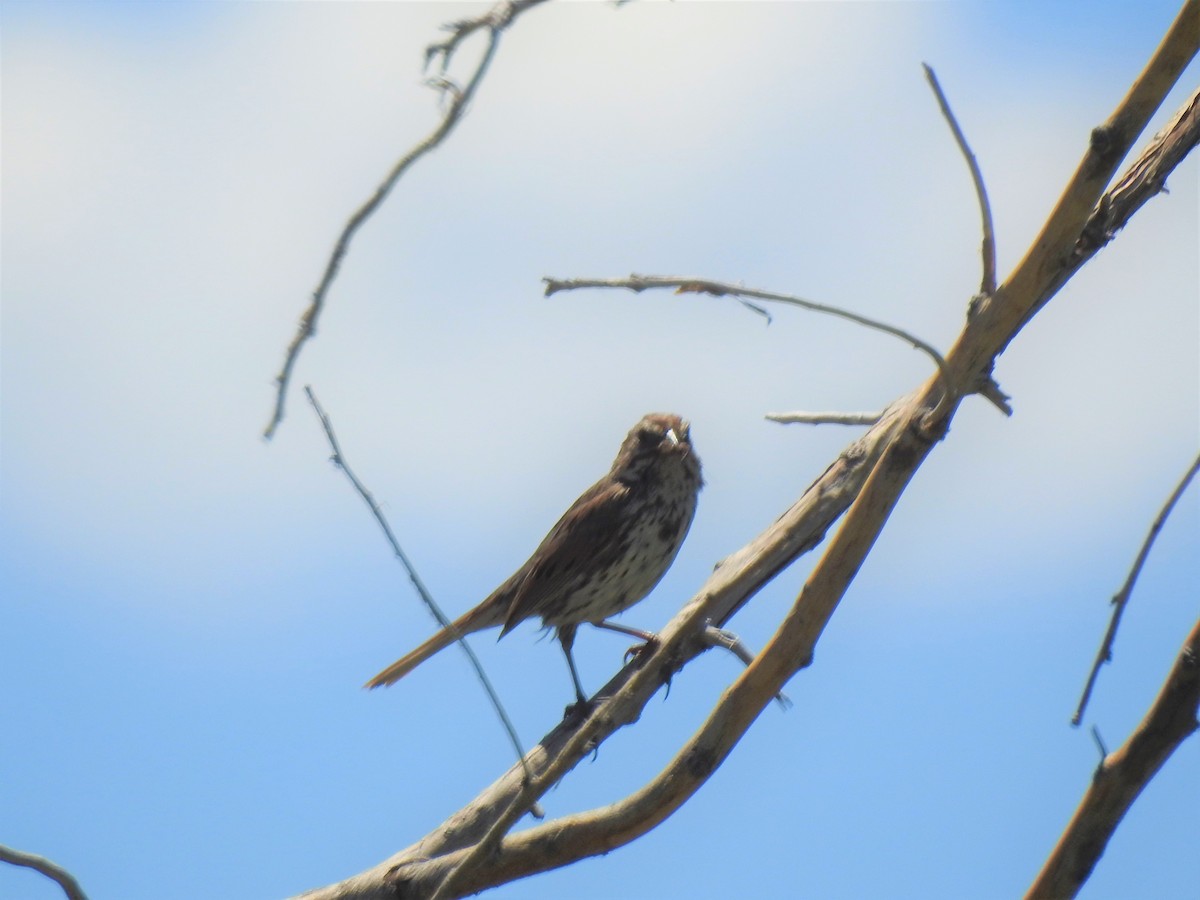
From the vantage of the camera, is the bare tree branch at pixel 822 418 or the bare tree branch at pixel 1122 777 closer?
the bare tree branch at pixel 1122 777

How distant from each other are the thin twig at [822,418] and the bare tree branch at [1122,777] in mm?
1552

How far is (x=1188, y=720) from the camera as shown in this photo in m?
3.94

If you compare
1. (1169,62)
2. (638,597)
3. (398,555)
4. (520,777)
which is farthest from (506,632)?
(1169,62)

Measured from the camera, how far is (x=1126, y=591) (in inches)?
149

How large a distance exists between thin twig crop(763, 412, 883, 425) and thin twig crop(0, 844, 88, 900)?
2627 mm

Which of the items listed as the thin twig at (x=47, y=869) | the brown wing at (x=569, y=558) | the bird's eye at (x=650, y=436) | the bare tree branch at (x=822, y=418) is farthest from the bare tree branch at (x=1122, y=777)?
the bird's eye at (x=650, y=436)

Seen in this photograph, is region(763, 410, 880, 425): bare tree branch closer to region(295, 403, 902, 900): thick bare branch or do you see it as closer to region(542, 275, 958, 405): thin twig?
region(295, 403, 902, 900): thick bare branch

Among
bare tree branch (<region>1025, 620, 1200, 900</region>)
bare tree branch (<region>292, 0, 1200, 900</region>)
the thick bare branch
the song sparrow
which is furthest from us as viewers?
the song sparrow

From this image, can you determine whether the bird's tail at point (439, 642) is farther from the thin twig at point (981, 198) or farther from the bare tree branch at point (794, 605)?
the thin twig at point (981, 198)

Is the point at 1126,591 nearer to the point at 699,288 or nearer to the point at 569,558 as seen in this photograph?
the point at 699,288

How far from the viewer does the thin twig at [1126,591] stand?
3717 millimetres

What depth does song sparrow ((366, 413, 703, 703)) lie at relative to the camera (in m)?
7.65

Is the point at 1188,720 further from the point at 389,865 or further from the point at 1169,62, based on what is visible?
the point at 389,865

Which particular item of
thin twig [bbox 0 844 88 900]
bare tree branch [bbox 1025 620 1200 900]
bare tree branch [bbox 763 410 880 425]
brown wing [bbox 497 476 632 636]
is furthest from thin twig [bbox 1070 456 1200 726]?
brown wing [bbox 497 476 632 636]
